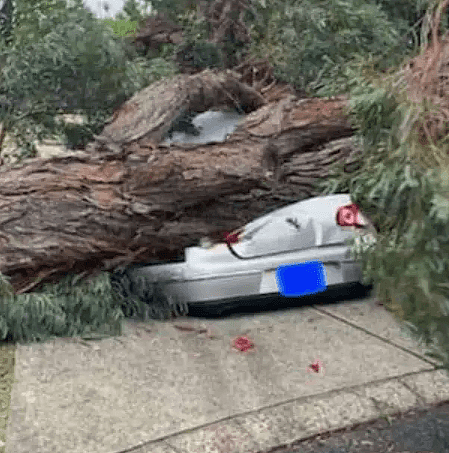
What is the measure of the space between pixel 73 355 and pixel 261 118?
1.92 m

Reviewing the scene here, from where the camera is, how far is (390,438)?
397cm

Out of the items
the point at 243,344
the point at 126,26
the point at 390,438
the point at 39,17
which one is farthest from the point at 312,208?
the point at 126,26

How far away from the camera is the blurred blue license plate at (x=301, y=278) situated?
545 cm

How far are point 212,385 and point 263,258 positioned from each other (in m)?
1.16

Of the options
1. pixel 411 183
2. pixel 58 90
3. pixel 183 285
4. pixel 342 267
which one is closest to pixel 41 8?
pixel 58 90

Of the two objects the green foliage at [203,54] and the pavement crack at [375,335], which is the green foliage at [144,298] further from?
the green foliage at [203,54]

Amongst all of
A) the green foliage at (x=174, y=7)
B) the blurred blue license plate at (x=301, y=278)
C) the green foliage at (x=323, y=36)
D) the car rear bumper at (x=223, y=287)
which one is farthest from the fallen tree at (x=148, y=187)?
the green foliage at (x=174, y=7)

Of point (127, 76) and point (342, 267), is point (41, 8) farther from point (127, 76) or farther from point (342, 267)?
point (342, 267)

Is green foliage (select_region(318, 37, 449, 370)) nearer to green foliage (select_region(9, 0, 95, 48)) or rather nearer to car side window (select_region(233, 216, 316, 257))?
car side window (select_region(233, 216, 316, 257))

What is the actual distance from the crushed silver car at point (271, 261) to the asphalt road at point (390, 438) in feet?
4.04

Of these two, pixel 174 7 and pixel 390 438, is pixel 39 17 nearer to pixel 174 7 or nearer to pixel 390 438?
pixel 174 7

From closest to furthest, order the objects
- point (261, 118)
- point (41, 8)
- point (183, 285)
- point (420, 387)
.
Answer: point (420, 387)
point (183, 285)
point (261, 118)
point (41, 8)

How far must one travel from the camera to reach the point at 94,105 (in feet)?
21.7

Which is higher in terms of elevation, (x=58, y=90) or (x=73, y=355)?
(x=58, y=90)
